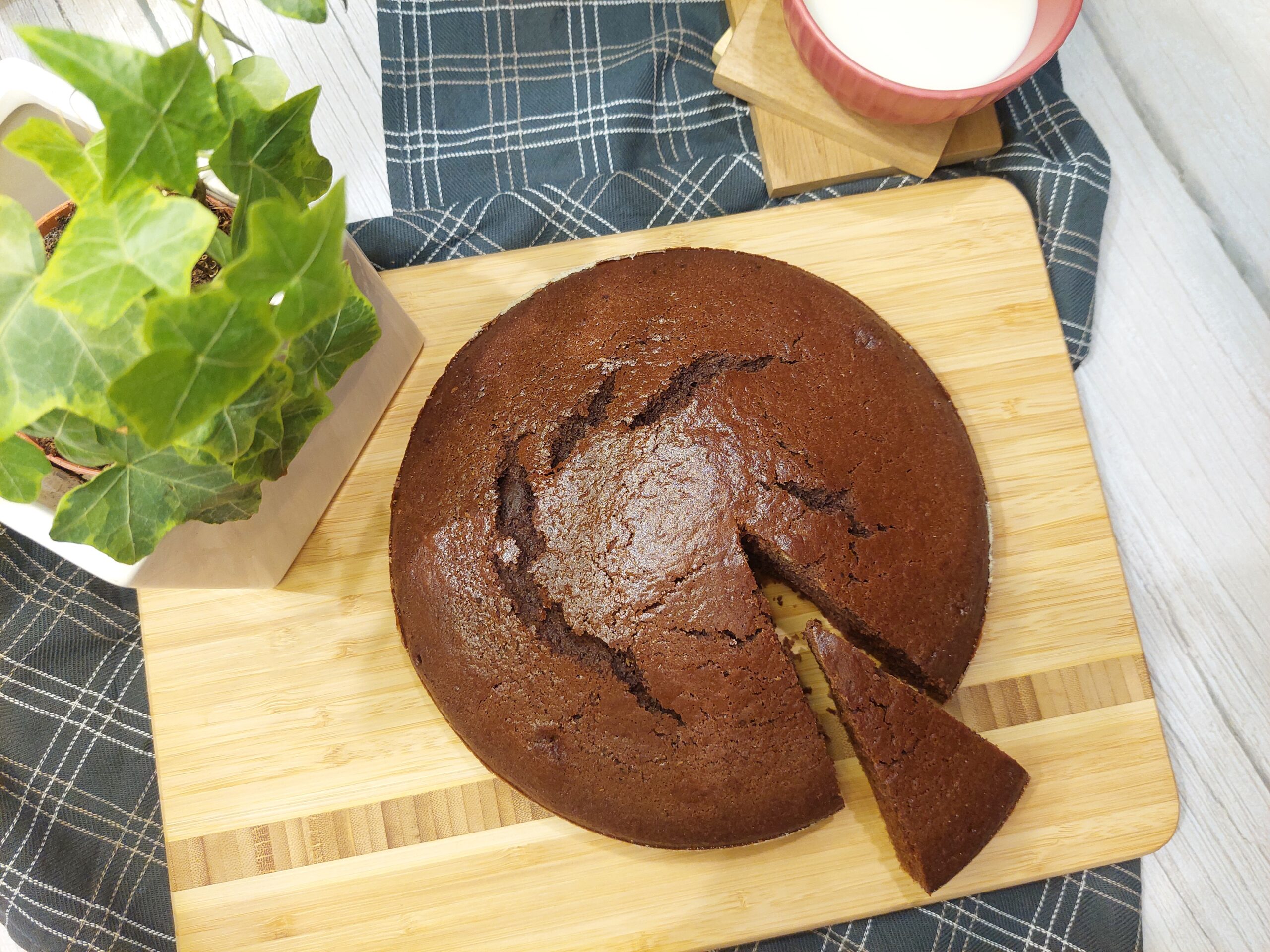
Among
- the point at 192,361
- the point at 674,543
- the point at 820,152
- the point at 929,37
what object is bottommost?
the point at 674,543

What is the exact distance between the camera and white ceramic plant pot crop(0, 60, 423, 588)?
1073mm

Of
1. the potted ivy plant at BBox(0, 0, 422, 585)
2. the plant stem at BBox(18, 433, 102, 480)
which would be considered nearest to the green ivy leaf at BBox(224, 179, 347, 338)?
the potted ivy plant at BBox(0, 0, 422, 585)

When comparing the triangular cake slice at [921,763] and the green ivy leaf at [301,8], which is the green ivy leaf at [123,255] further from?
the triangular cake slice at [921,763]

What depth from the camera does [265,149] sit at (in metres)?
0.85

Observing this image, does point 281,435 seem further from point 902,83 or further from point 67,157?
point 902,83

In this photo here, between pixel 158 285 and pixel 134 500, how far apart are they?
1.23ft

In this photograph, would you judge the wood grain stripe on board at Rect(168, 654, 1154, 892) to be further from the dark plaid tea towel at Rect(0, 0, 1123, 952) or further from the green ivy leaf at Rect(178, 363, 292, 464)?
the green ivy leaf at Rect(178, 363, 292, 464)

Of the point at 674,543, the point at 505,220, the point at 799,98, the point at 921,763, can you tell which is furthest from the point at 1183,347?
the point at 505,220

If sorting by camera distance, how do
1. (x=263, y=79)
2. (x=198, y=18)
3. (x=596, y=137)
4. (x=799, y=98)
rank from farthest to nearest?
1. (x=596, y=137)
2. (x=799, y=98)
3. (x=263, y=79)
4. (x=198, y=18)

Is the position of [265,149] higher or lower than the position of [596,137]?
higher

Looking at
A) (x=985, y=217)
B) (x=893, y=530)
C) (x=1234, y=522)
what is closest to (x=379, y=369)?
(x=893, y=530)

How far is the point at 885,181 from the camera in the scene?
5.32 ft

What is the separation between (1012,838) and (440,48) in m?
1.79

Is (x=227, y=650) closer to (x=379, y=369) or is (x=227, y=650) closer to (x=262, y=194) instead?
(x=379, y=369)
